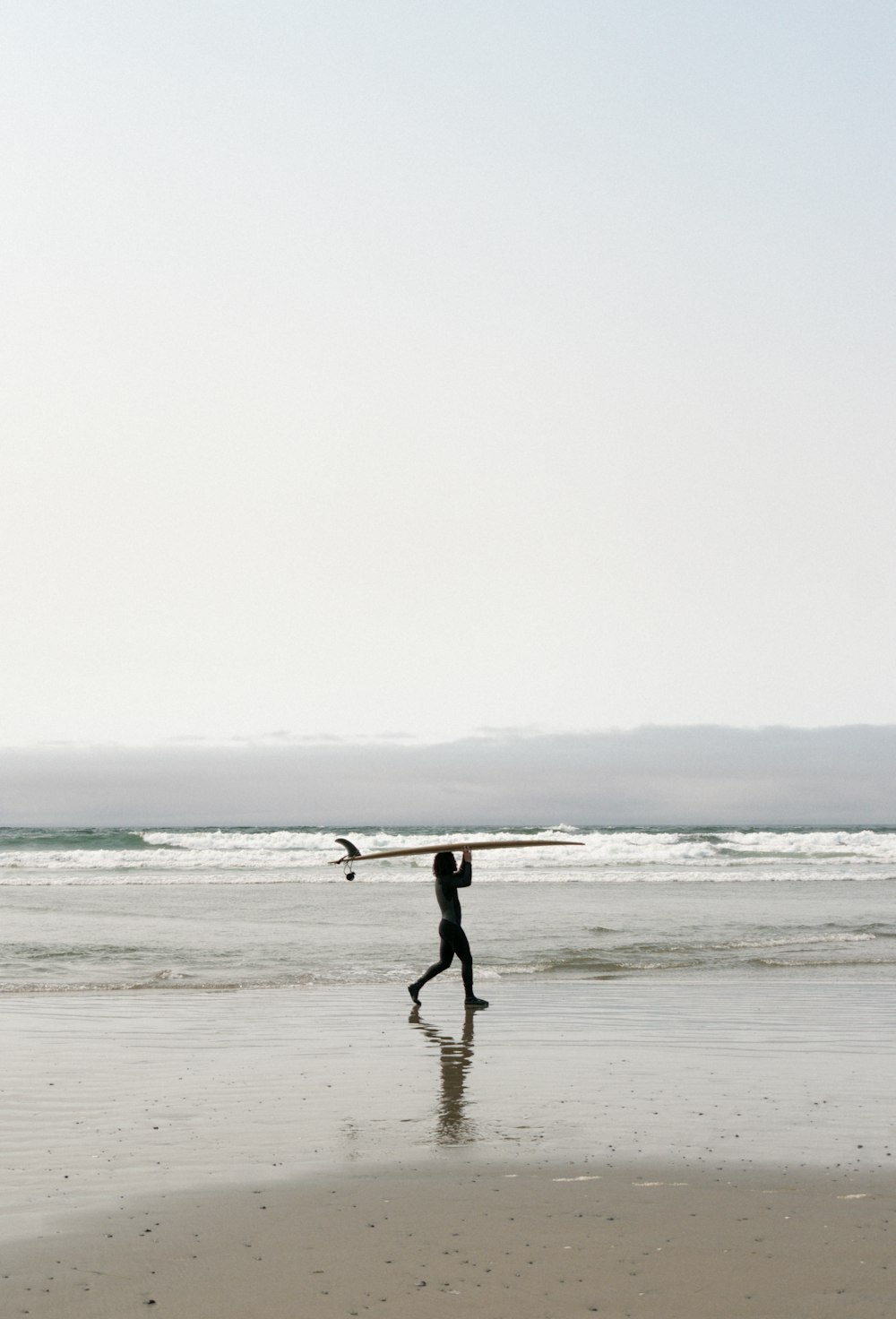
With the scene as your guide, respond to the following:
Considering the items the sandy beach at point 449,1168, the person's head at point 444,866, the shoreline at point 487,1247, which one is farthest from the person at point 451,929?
the shoreline at point 487,1247

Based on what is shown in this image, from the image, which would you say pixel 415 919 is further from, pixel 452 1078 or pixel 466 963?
pixel 452 1078

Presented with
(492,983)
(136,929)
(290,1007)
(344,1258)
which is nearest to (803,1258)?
(344,1258)

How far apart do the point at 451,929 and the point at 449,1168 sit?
7265 millimetres

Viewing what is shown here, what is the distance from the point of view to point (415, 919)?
83.5 feet

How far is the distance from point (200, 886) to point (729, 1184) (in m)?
29.6

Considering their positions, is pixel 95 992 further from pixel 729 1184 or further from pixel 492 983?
pixel 729 1184

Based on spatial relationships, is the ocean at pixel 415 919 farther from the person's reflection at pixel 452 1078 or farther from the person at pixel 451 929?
the person's reflection at pixel 452 1078

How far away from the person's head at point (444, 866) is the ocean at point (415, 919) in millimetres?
2189

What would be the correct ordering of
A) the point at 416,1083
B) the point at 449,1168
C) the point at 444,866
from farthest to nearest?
the point at 444,866, the point at 416,1083, the point at 449,1168

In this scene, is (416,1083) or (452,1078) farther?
(452,1078)

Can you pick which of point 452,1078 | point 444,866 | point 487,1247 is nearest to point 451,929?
point 444,866

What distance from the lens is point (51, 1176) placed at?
7086mm

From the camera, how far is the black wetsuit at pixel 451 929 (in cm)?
1439

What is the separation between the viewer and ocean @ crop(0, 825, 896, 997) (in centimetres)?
1798
